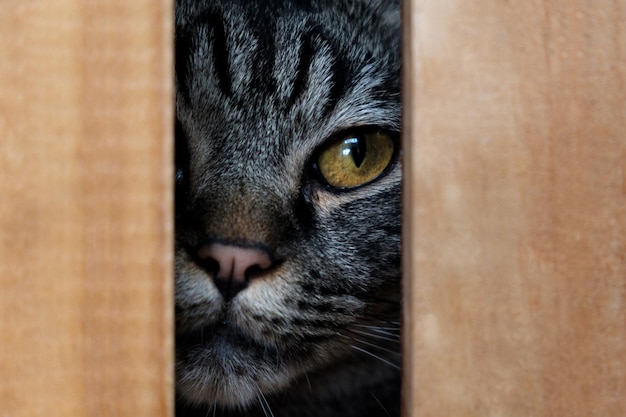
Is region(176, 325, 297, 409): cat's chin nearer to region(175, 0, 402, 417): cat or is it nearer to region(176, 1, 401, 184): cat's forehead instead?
region(175, 0, 402, 417): cat

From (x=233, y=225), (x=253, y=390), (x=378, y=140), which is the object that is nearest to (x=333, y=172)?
(x=378, y=140)

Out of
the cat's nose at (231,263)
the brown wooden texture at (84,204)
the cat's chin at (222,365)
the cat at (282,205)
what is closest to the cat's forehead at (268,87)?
the cat at (282,205)

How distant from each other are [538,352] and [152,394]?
0.38m

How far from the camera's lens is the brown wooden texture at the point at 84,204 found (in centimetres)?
63

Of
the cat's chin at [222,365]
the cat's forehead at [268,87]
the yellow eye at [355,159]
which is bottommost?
the cat's chin at [222,365]

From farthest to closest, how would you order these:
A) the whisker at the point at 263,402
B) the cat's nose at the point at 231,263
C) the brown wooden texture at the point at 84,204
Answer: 1. the whisker at the point at 263,402
2. the cat's nose at the point at 231,263
3. the brown wooden texture at the point at 84,204

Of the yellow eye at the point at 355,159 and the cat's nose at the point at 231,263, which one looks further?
the yellow eye at the point at 355,159

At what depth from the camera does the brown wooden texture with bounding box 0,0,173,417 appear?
632 mm

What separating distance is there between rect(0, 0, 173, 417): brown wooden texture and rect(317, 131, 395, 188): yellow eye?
1.64ft

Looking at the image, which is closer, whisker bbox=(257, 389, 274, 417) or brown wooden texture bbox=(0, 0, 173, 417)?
brown wooden texture bbox=(0, 0, 173, 417)

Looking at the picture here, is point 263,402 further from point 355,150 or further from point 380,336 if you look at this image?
point 355,150

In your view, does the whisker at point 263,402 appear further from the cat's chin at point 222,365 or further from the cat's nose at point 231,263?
the cat's nose at point 231,263

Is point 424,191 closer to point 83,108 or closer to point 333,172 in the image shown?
point 83,108

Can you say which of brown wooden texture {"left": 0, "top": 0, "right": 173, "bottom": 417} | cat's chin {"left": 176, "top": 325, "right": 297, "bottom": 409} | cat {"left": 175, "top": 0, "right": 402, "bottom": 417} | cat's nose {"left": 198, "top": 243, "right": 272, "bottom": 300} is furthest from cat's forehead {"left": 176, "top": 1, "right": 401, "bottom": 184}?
brown wooden texture {"left": 0, "top": 0, "right": 173, "bottom": 417}
